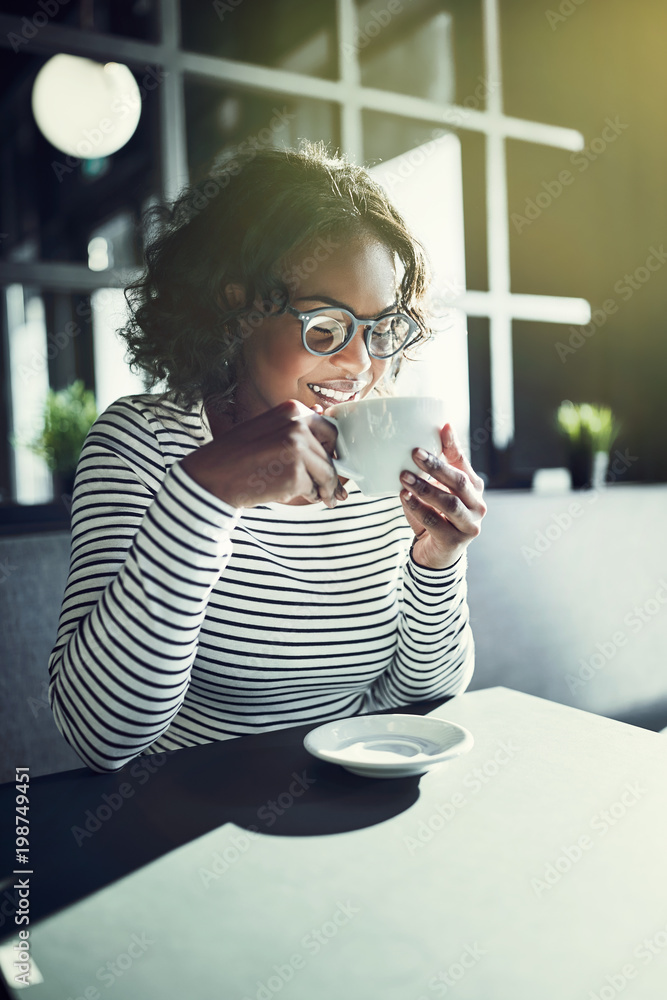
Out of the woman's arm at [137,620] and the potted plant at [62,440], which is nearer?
the woman's arm at [137,620]

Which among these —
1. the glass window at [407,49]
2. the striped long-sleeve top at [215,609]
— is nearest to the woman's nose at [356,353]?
the striped long-sleeve top at [215,609]

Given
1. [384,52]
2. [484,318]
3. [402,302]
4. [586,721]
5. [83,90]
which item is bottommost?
[586,721]

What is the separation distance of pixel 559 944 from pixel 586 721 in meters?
0.47

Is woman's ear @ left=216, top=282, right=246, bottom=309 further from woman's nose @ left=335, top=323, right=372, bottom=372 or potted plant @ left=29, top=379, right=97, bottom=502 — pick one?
potted plant @ left=29, top=379, right=97, bottom=502

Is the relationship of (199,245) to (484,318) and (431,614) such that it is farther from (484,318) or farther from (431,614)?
(484,318)

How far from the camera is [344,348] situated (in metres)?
1.11

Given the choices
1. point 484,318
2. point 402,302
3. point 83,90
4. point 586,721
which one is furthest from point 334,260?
point 484,318

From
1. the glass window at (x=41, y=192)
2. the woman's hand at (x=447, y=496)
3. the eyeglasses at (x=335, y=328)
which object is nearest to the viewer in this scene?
the woman's hand at (x=447, y=496)

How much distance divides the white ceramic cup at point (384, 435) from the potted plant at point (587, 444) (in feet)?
6.32

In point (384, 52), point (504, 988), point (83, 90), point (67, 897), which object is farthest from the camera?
point (384, 52)

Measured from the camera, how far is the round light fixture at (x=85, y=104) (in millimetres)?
2090

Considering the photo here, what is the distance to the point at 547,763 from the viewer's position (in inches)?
32.3

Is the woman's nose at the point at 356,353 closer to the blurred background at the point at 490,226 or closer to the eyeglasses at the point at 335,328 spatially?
the eyeglasses at the point at 335,328

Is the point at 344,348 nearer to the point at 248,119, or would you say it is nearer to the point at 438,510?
the point at 438,510
